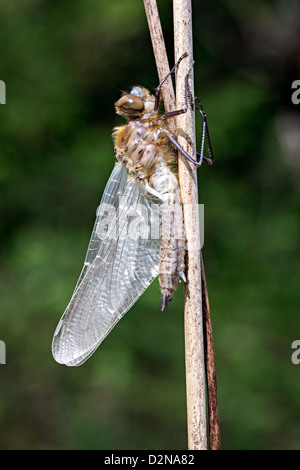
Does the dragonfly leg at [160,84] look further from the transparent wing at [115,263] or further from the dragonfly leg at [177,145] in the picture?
the transparent wing at [115,263]

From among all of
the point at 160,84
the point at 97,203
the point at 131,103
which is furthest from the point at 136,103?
the point at 97,203

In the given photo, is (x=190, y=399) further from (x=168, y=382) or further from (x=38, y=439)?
(x=38, y=439)

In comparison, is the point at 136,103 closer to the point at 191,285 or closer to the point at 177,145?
the point at 177,145

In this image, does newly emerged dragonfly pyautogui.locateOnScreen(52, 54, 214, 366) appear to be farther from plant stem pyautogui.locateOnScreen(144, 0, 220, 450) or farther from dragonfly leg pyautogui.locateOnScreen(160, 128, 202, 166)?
plant stem pyautogui.locateOnScreen(144, 0, 220, 450)

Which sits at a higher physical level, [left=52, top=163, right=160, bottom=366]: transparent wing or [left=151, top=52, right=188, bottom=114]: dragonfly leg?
[left=151, top=52, right=188, bottom=114]: dragonfly leg

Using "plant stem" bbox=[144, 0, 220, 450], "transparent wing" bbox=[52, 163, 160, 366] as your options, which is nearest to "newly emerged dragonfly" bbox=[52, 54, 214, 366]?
"transparent wing" bbox=[52, 163, 160, 366]

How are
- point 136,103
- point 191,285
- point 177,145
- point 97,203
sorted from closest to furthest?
point 191,285, point 177,145, point 136,103, point 97,203

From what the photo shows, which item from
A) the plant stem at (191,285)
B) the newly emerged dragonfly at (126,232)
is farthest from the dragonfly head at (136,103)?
the plant stem at (191,285)
